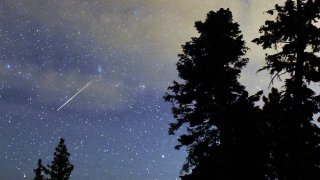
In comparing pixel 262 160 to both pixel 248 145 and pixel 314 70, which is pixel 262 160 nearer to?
pixel 248 145

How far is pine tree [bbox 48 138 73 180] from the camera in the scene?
155 feet

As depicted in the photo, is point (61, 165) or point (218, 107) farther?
point (61, 165)

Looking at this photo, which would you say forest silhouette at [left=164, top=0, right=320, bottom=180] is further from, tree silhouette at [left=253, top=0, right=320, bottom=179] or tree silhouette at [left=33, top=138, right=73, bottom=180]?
tree silhouette at [left=33, top=138, right=73, bottom=180]

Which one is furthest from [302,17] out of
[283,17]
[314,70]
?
[314,70]

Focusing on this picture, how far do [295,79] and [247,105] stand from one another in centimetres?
356

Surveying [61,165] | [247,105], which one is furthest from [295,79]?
Result: [61,165]

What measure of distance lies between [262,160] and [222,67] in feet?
18.4

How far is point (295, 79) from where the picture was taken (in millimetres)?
16734

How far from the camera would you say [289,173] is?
51.8 feet

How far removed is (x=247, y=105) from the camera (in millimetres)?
19781

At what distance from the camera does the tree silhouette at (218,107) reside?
18391 millimetres

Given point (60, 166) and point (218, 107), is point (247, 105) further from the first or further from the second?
point (60, 166)

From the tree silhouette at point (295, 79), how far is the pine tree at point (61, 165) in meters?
34.7

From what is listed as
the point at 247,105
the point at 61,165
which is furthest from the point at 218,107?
the point at 61,165
